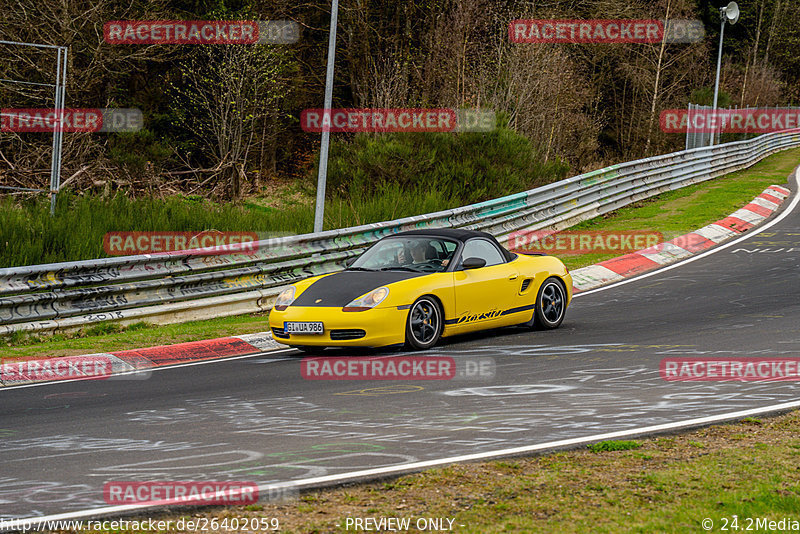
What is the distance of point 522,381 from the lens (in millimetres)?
8719

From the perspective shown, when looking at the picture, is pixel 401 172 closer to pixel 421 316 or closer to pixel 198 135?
pixel 421 316

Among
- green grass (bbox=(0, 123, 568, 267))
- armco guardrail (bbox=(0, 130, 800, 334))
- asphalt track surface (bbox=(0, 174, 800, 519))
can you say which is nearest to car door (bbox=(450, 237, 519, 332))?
asphalt track surface (bbox=(0, 174, 800, 519))

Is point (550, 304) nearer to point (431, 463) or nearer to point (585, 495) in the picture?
point (431, 463)

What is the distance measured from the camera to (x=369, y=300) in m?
10.3

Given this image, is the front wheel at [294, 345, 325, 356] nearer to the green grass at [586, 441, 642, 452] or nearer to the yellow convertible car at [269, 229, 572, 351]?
the yellow convertible car at [269, 229, 572, 351]

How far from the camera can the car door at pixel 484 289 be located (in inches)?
436

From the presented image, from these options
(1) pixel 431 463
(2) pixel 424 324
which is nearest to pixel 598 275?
(2) pixel 424 324

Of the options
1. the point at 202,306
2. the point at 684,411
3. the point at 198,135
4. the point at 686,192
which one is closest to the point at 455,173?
the point at 686,192

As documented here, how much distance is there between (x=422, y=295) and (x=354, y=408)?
3.00 m

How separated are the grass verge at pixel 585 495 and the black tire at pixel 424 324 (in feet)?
14.8

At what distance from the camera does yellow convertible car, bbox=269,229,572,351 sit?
10.3 meters

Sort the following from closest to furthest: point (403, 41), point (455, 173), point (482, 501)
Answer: point (482, 501) < point (455, 173) < point (403, 41)

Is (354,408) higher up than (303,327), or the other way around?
(303,327)

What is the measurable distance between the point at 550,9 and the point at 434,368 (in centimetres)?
3845
